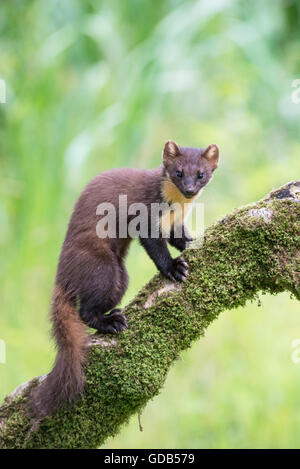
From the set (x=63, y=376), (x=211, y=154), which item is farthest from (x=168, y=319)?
(x=211, y=154)

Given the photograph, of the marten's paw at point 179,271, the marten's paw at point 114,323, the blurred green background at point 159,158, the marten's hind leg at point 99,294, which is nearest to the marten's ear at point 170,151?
the marten's hind leg at point 99,294

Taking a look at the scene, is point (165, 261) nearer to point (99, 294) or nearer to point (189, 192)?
point (99, 294)

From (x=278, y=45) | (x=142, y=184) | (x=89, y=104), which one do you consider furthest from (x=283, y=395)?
(x=278, y=45)

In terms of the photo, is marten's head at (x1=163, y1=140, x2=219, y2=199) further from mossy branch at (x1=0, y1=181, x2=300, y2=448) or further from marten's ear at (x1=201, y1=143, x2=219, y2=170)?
mossy branch at (x1=0, y1=181, x2=300, y2=448)

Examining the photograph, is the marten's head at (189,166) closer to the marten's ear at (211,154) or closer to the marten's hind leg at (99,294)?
the marten's ear at (211,154)

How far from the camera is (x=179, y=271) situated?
147 inches

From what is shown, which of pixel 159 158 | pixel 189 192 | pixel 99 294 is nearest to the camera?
pixel 99 294

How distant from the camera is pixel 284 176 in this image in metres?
6.39

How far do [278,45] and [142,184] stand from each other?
5.99 m

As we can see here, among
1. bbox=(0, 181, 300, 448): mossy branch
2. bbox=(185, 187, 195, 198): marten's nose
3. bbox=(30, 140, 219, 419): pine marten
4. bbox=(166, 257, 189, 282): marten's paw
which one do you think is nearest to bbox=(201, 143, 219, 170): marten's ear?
bbox=(30, 140, 219, 419): pine marten

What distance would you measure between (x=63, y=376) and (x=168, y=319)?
61cm

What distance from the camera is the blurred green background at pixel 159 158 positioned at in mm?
5875

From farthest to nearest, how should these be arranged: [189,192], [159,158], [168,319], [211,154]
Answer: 1. [159,158]
2. [211,154]
3. [189,192]
4. [168,319]
